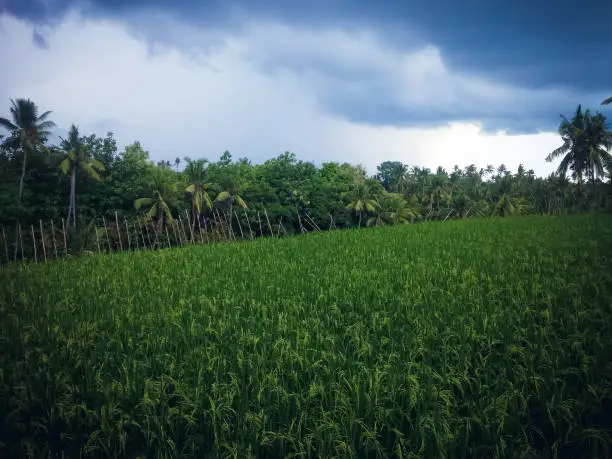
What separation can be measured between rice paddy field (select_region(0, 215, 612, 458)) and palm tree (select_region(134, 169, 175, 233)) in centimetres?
1613

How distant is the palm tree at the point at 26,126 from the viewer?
88.3ft

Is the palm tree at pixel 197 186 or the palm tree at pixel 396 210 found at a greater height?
the palm tree at pixel 197 186

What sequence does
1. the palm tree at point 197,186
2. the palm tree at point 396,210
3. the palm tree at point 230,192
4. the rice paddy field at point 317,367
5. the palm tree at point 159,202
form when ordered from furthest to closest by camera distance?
the palm tree at point 396,210 → the palm tree at point 230,192 → the palm tree at point 197,186 → the palm tree at point 159,202 → the rice paddy field at point 317,367

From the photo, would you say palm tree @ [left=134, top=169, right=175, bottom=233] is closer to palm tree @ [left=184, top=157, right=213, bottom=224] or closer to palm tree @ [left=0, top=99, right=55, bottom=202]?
palm tree @ [left=184, top=157, right=213, bottom=224]

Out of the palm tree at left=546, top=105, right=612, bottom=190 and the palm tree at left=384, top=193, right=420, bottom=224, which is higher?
the palm tree at left=546, top=105, right=612, bottom=190

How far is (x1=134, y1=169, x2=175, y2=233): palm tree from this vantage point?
2428 centimetres

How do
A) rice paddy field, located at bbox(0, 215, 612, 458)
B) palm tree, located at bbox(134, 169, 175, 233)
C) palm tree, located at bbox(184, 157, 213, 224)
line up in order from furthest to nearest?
palm tree, located at bbox(184, 157, 213, 224), palm tree, located at bbox(134, 169, 175, 233), rice paddy field, located at bbox(0, 215, 612, 458)

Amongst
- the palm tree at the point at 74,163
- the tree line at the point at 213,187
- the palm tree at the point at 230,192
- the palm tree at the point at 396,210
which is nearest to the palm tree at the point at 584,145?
the tree line at the point at 213,187

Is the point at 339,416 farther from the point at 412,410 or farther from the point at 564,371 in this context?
the point at 564,371

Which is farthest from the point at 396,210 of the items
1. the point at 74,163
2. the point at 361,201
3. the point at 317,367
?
the point at 317,367

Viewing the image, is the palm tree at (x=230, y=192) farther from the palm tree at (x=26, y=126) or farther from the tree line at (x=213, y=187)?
the palm tree at (x=26, y=126)

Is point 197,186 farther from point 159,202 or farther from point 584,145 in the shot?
point 584,145

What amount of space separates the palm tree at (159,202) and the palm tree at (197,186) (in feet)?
4.73

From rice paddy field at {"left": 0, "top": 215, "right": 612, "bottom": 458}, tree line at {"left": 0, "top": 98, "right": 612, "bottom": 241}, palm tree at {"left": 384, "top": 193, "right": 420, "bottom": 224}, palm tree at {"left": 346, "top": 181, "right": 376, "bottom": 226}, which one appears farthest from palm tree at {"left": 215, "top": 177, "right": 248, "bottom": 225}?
rice paddy field at {"left": 0, "top": 215, "right": 612, "bottom": 458}
